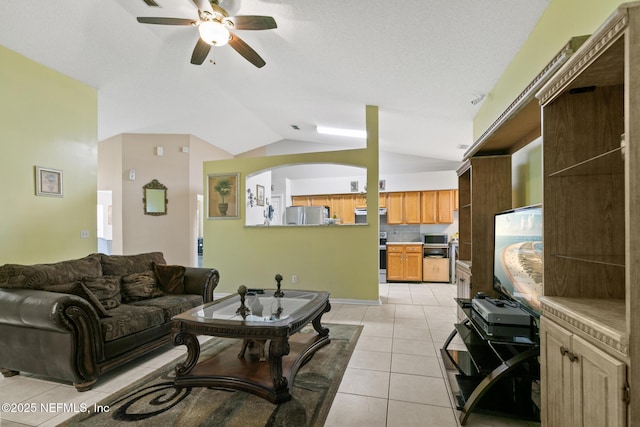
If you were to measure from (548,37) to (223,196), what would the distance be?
4770 millimetres

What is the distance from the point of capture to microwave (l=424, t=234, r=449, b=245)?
6.72m

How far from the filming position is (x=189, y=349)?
2.23 meters

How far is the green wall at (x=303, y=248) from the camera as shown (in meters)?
4.63

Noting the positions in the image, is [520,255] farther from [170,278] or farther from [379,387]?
[170,278]

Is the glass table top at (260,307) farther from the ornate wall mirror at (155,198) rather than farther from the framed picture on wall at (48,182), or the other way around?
the ornate wall mirror at (155,198)

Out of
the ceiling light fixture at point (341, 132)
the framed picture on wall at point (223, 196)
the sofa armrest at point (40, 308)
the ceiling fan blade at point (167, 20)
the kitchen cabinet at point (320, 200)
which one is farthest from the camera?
the kitchen cabinet at point (320, 200)

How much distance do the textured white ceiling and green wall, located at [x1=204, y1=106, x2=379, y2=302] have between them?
0.95 m

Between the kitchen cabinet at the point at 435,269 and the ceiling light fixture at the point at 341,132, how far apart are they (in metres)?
3.14

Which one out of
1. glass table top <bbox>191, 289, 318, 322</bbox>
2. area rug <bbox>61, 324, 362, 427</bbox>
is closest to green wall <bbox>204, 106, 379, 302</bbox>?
glass table top <bbox>191, 289, 318, 322</bbox>

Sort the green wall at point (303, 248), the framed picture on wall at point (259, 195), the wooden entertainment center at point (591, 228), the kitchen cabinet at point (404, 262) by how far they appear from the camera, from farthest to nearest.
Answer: the kitchen cabinet at point (404, 262) < the framed picture on wall at point (259, 195) < the green wall at point (303, 248) < the wooden entertainment center at point (591, 228)

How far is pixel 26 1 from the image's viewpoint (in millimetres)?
2787

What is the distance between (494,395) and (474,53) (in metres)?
2.81

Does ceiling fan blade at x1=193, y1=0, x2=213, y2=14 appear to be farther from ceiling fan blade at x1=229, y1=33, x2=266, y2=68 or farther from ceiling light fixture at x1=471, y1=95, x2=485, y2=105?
ceiling light fixture at x1=471, y1=95, x2=485, y2=105

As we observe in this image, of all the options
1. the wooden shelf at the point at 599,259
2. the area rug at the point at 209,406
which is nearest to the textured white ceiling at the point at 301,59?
the wooden shelf at the point at 599,259
